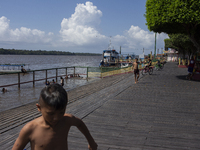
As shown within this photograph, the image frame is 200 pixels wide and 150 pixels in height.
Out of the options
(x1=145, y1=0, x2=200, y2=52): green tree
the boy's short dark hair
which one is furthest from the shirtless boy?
(x1=145, y1=0, x2=200, y2=52): green tree

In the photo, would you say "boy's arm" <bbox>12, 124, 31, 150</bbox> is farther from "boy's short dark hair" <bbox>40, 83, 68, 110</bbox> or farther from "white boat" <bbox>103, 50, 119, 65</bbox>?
"white boat" <bbox>103, 50, 119, 65</bbox>

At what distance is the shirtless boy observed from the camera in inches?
64.2

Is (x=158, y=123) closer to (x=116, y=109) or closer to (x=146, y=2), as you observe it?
(x=116, y=109)

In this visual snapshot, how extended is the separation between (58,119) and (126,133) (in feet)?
11.6

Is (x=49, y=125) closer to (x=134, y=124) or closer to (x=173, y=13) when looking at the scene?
(x=134, y=124)

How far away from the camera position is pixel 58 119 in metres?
1.69

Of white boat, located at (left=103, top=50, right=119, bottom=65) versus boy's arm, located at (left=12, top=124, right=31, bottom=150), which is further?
white boat, located at (left=103, top=50, right=119, bottom=65)

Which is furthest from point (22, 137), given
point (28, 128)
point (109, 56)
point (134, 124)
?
point (109, 56)

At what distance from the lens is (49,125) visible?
1769 mm

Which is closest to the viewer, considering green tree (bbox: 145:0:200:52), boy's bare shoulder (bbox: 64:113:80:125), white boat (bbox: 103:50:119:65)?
boy's bare shoulder (bbox: 64:113:80:125)

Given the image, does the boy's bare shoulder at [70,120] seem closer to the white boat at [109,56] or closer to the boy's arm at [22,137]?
the boy's arm at [22,137]

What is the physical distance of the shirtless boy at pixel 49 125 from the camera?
64.2 inches

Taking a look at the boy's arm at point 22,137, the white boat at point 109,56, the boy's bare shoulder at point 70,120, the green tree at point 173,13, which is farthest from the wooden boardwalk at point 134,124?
the white boat at point 109,56

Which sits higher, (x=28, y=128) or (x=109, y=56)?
(x=109, y=56)
